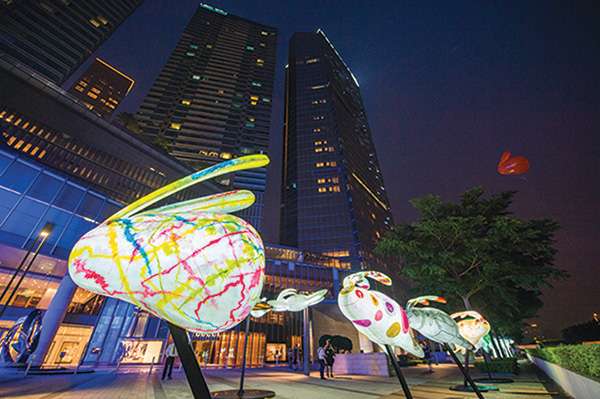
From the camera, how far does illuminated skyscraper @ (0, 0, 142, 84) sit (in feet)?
155

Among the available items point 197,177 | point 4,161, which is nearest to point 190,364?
point 197,177

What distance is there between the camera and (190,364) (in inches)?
65.0

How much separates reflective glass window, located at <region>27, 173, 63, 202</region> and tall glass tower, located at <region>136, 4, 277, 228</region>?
3483 centimetres

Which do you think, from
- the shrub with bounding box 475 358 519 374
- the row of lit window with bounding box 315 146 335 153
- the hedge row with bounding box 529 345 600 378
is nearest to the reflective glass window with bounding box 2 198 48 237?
the hedge row with bounding box 529 345 600 378

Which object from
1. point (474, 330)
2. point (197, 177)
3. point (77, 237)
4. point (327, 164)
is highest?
point (327, 164)

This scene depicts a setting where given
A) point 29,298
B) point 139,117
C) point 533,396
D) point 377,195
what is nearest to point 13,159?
point 29,298

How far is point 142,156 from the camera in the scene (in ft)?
110

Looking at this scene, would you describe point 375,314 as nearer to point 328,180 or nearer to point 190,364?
point 190,364

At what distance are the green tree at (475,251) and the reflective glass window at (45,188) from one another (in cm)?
1926

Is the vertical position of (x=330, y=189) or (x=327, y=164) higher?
(x=327, y=164)

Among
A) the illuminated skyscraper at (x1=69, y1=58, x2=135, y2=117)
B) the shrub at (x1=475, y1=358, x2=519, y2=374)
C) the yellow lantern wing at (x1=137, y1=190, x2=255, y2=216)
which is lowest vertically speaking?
the shrub at (x1=475, y1=358, x2=519, y2=374)

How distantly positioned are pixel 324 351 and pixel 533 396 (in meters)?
7.56

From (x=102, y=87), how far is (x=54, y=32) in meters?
28.2

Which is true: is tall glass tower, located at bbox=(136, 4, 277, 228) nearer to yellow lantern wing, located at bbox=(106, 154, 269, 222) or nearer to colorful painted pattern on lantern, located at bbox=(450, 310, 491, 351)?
colorful painted pattern on lantern, located at bbox=(450, 310, 491, 351)
